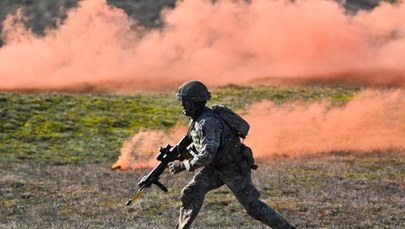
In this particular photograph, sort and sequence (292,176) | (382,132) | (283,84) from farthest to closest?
(283,84)
(382,132)
(292,176)

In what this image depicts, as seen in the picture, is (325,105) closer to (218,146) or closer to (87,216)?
(87,216)

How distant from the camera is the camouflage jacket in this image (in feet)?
47.0

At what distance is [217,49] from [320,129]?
116 ft

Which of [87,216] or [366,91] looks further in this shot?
[366,91]

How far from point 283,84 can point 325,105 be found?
42.2 ft

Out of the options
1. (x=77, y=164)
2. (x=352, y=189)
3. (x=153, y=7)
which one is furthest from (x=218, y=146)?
(x=153, y=7)

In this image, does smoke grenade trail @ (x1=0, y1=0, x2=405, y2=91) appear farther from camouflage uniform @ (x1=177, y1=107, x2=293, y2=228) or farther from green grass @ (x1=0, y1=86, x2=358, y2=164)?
camouflage uniform @ (x1=177, y1=107, x2=293, y2=228)

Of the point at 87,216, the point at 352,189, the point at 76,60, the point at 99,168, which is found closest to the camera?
the point at 87,216

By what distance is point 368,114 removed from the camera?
130 feet

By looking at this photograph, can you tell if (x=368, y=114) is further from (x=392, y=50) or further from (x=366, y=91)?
(x=392, y=50)

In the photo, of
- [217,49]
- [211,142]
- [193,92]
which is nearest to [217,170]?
[211,142]

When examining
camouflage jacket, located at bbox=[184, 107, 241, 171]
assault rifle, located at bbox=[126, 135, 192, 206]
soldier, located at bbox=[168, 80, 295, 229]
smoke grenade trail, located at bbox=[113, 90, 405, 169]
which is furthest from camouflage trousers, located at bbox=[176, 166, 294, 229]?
smoke grenade trail, located at bbox=[113, 90, 405, 169]

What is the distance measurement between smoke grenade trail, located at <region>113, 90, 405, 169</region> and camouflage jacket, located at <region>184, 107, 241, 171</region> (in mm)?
14364

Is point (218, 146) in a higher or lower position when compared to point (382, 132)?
higher
